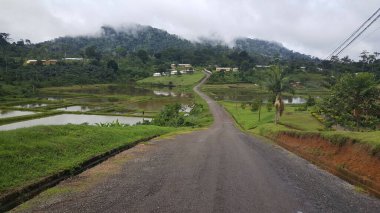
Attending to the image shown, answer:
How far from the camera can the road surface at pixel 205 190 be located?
969 centimetres

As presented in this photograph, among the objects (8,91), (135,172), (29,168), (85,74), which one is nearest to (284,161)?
(135,172)

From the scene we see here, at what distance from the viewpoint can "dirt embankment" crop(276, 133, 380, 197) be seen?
13567 mm

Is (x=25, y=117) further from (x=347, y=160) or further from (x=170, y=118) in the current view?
(x=347, y=160)

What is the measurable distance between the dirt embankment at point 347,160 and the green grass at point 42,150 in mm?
10421

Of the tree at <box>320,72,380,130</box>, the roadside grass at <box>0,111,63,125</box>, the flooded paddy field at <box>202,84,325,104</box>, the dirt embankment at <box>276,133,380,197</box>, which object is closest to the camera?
the dirt embankment at <box>276,133,380,197</box>

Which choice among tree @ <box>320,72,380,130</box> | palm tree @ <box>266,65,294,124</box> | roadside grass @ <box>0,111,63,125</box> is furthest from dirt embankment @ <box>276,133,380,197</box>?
roadside grass @ <box>0,111,63,125</box>

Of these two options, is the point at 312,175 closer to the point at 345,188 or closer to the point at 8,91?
the point at 345,188

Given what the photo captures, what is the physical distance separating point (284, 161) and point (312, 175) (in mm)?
3484

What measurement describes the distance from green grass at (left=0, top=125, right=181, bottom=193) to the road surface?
2.99 feet

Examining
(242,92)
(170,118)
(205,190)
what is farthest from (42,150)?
(242,92)

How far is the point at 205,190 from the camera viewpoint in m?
11.2

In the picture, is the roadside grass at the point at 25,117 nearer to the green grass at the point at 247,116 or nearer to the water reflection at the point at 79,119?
the water reflection at the point at 79,119

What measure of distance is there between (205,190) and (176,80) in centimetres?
15381

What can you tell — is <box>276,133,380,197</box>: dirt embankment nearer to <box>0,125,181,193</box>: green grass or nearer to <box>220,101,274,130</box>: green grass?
<box>0,125,181,193</box>: green grass
